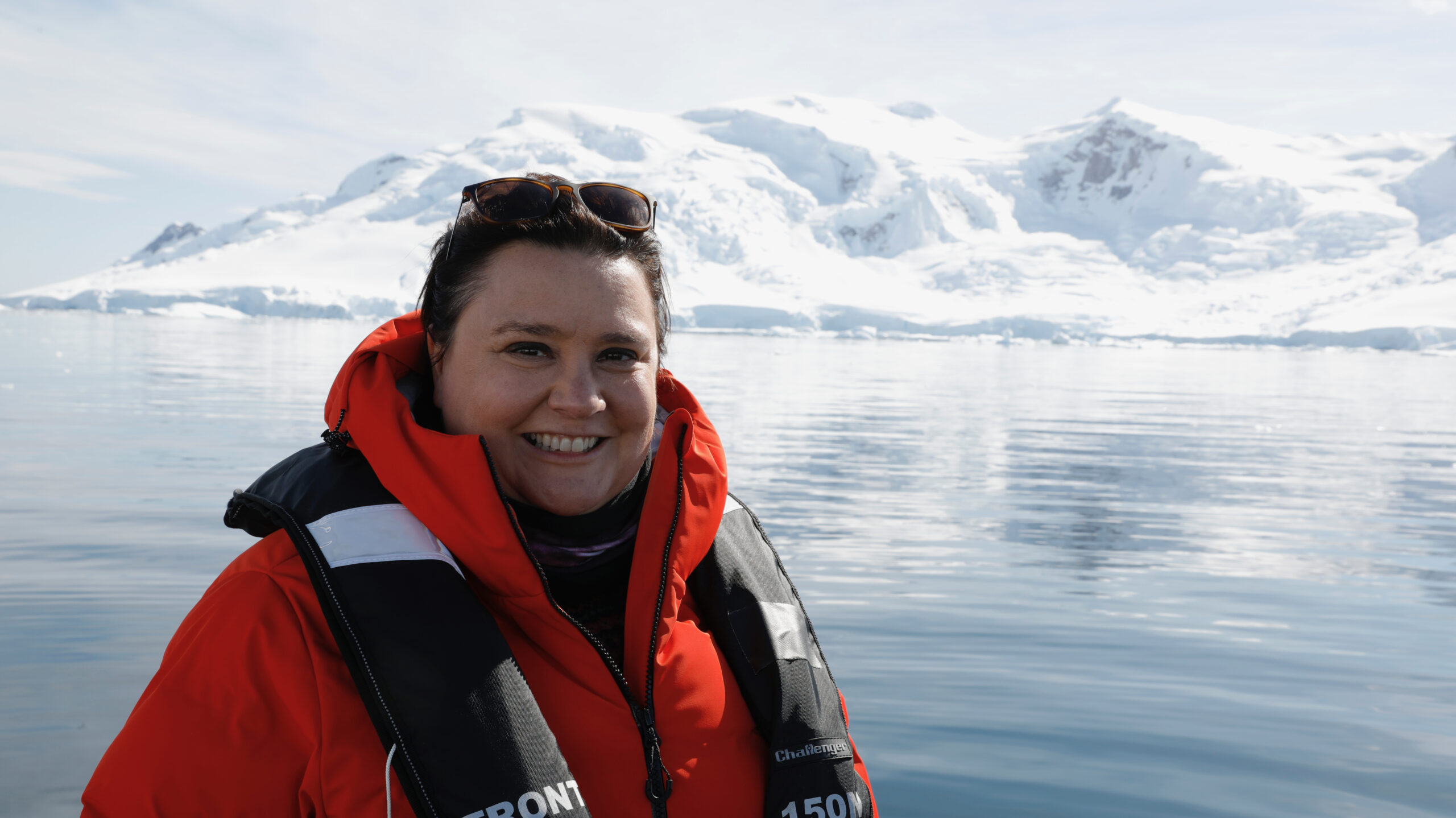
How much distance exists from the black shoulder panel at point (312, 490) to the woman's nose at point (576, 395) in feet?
0.86

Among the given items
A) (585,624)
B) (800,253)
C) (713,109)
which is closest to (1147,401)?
(585,624)

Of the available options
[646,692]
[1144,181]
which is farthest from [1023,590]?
[1144,181]

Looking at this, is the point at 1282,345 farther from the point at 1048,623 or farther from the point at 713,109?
the point at 713,109

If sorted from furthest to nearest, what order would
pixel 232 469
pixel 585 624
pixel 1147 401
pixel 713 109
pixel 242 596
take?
pixel 713 109, pixel 1147 401, pixel 232 469, pixel 585 624, pixel 242 596

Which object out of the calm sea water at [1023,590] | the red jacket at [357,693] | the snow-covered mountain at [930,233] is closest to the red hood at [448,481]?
the red jacket at [357,693]

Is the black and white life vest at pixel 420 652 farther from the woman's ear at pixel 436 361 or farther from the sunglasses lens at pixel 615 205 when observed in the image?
the sunglasses lens at pixel 615 205

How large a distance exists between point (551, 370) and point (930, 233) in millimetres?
143623

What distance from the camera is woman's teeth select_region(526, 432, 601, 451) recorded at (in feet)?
4.99

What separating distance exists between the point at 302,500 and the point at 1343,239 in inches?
5292

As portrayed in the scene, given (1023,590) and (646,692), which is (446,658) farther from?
(1023,590)

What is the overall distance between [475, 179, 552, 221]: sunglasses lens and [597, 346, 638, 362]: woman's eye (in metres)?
0.22

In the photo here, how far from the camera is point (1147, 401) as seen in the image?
21672 mm

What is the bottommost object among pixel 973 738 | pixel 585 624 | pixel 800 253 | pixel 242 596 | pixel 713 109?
pixel 973 738

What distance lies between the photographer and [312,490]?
1.40 meters
